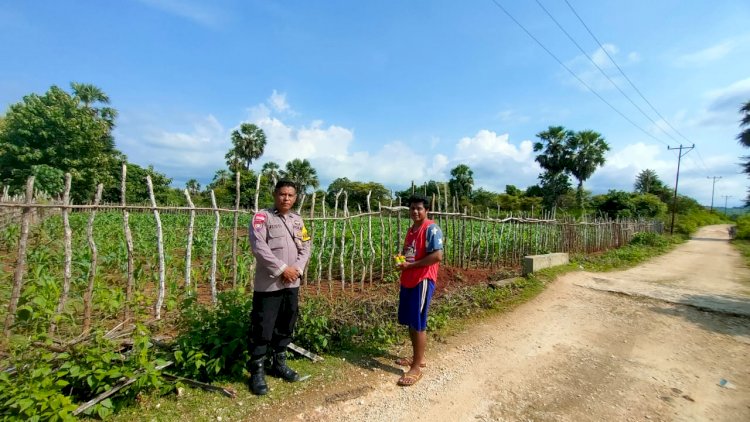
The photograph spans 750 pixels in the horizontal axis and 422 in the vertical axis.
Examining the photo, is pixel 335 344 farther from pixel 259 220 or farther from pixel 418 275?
pixel 259 220

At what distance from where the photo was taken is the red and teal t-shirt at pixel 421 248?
11.2 feet

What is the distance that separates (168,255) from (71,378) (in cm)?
471

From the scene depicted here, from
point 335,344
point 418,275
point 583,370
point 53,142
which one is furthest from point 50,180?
point 583,370

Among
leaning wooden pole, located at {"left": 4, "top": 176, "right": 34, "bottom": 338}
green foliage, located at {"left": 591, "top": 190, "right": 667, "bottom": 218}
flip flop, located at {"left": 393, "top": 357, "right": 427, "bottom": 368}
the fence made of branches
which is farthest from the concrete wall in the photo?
green foliage, located at {"left": 591, "top": 190, "right": 667, "bottom": 218}

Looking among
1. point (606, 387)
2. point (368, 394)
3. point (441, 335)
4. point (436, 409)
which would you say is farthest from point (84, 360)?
point (606, 387)

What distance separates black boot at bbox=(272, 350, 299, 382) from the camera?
3.31 metres

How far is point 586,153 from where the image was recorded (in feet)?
109

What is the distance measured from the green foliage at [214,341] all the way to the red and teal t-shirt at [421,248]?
1.68 m

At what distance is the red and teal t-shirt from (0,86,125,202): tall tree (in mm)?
29865

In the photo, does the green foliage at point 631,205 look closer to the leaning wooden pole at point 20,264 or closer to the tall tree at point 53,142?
the leaning wooden pole at point 20,264

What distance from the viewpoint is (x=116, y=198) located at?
35250 mm

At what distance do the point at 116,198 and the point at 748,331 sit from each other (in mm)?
43482

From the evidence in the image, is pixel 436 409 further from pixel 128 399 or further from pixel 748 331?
pixel 748 331

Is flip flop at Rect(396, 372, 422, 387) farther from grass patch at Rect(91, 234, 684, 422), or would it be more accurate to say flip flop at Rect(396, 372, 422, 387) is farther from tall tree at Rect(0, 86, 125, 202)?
tall tree at Rect(0, 86, 125, 202)
